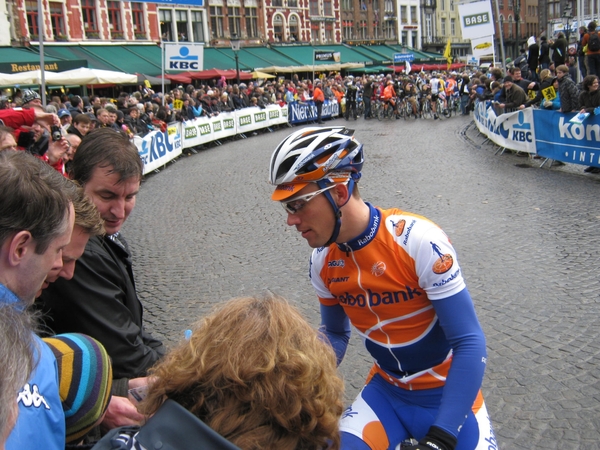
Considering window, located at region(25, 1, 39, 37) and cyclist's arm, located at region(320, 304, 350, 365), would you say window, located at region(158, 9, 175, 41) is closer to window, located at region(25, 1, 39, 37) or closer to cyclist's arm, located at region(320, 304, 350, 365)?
Result: window, located at region(25, 1, 39, 37)

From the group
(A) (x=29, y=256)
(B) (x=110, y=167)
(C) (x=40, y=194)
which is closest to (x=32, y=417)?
(A) (x=29, y=256)

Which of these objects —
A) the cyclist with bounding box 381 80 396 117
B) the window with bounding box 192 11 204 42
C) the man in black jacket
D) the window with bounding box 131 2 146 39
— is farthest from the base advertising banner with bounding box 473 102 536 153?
the window with bounding box 192 11 204 42

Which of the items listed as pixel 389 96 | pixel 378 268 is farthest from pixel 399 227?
pixel 389 96

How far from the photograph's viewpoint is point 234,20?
52.5m

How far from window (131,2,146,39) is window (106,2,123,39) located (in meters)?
1.43

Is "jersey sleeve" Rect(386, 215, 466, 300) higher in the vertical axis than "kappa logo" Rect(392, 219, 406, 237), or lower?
lower

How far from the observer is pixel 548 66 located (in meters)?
21.4

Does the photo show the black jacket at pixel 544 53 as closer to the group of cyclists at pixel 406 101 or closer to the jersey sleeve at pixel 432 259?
the group of cyclists at pixel 406 101

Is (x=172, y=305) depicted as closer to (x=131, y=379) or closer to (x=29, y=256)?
(x=131, y=379)

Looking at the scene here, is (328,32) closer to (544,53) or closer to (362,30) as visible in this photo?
(362,30)

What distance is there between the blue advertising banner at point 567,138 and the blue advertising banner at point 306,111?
52.1 ft

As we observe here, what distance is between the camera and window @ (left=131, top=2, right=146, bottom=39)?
139 feet

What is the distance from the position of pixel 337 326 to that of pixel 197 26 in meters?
50.0

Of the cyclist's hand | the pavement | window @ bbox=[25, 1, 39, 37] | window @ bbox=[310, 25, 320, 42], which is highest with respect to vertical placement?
window @ bbox=[310, 25, 320, 42]
